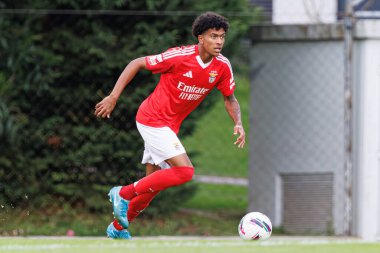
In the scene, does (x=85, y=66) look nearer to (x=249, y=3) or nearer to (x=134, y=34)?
(x=134, y=34)

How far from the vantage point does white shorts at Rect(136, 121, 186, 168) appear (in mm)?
A: 8586

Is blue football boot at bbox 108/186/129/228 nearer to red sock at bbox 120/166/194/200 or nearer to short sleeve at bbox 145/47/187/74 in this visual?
red sock at bbox 120/166/194/200

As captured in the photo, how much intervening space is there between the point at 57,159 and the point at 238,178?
15.7 feet

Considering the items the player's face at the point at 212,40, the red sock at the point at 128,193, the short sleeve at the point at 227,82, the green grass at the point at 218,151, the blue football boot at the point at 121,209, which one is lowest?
the green grass at the point at 218,151

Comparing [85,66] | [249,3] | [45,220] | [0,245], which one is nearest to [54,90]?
[85,66]

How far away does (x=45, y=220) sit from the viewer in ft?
39.1

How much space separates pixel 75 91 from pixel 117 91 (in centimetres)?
358

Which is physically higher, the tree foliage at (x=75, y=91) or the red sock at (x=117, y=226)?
the tree foliage at (x=75, y=91)

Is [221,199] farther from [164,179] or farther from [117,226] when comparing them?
[164,179]

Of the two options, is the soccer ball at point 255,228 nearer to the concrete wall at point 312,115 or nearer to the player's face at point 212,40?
the player's face at point 212,40

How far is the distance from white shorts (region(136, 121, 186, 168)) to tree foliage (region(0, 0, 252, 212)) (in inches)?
114

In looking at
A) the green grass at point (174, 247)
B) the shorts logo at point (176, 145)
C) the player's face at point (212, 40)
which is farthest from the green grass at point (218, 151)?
the green grass at point (174, 247)

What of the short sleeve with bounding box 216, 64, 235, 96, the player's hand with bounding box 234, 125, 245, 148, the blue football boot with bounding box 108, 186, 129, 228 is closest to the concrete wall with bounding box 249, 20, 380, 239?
the short sleeve with bounding box 216, 64, 235, 96

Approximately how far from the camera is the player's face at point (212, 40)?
852 cm
